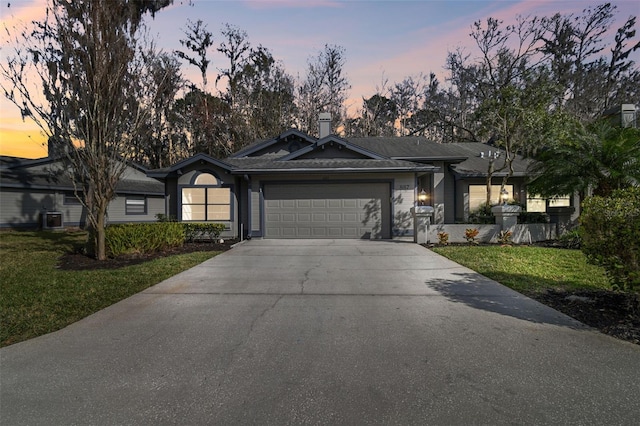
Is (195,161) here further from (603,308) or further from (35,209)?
(603,308)

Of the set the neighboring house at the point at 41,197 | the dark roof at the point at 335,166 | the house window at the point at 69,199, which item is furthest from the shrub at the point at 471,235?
the house window at the point at 69,199

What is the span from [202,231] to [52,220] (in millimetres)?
12566

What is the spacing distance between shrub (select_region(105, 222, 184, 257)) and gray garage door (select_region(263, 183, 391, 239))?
3.95m

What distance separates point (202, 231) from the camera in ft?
43.6

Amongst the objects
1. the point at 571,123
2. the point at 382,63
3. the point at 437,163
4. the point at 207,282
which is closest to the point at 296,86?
the point at 382,63

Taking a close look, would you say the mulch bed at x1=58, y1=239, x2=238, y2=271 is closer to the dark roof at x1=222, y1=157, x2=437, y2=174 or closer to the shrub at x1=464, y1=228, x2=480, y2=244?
the dark roof at x1=222, y1=157, x2=437, y2=174

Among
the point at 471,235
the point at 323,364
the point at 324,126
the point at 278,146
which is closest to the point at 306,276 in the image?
the point at 323,364

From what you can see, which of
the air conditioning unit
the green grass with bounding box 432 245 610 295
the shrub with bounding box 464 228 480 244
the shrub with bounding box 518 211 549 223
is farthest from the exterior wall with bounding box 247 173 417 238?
the air conditioning unit

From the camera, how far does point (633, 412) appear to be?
2.47 metres

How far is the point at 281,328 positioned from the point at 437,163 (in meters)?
14.5

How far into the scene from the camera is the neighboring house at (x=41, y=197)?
18342mm

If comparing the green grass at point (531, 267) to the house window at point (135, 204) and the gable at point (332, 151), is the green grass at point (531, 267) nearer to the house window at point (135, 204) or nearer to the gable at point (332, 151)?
the gable at point (332, 151)

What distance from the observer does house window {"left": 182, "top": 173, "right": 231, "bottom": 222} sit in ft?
48.2

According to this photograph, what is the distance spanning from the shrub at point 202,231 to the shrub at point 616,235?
1160cm
